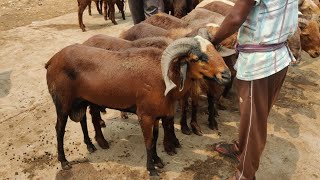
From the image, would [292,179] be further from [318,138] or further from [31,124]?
[31,124]

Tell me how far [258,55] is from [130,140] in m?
2.77

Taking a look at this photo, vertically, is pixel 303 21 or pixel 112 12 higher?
pixel 303 21

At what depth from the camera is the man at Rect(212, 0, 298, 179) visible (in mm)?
3211

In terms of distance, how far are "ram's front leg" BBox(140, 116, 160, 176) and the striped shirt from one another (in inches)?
53.7

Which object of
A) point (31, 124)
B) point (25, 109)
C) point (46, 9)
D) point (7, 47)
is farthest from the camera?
point (46, 9)

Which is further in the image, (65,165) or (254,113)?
(65,165)

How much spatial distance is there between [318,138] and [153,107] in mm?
2895

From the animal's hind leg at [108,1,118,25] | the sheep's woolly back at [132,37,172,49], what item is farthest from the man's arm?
the animal's hind leg at [108,1,118,25]

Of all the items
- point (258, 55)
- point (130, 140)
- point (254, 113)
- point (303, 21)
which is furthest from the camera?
point (303, 21)

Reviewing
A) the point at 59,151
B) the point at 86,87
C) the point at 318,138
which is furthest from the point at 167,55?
the point at 318,138

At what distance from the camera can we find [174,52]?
4.03 metres

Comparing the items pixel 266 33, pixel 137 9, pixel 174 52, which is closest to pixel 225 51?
pixel 174 52

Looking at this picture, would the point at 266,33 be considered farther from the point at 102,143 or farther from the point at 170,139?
the point at 102,143

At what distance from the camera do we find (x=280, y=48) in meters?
3.48
